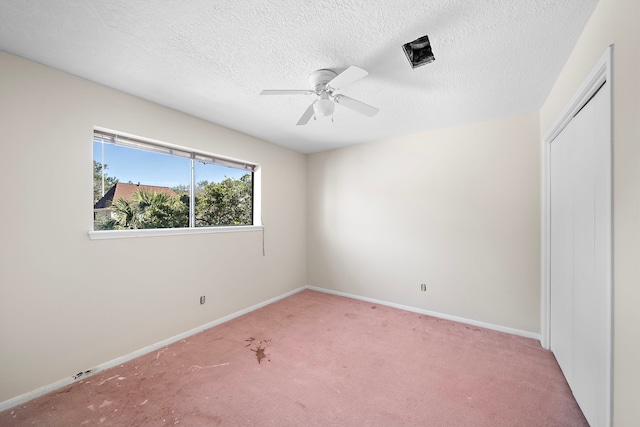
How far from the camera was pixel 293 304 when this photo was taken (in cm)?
377

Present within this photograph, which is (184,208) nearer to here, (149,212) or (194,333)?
(149,212)

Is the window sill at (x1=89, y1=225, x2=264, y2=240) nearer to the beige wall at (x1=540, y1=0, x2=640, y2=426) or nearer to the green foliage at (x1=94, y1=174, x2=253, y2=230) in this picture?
the green foliage at (x1=94, y1=174, x2=253, y2=230)

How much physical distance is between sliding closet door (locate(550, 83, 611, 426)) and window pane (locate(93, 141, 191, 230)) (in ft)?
11.3

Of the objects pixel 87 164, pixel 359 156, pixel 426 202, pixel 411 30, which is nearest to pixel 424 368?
pixel 426 202

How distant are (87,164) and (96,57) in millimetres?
846

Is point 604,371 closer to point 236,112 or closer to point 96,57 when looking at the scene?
point 236,112

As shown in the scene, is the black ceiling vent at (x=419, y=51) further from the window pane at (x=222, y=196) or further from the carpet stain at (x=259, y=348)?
the carpet stain at (x=259, y=348)

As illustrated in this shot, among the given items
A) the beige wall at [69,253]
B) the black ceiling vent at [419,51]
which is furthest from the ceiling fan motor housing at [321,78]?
the beige wall at [69,253]

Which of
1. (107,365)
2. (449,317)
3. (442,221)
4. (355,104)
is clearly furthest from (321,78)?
(449,317)

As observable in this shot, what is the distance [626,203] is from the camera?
106 cm

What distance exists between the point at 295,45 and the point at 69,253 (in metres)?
2.36

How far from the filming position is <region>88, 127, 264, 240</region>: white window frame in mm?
2285

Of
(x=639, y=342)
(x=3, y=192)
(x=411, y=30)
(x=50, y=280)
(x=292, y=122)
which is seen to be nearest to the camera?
(x=639, y=342)

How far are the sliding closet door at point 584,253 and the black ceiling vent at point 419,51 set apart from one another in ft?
3.14
